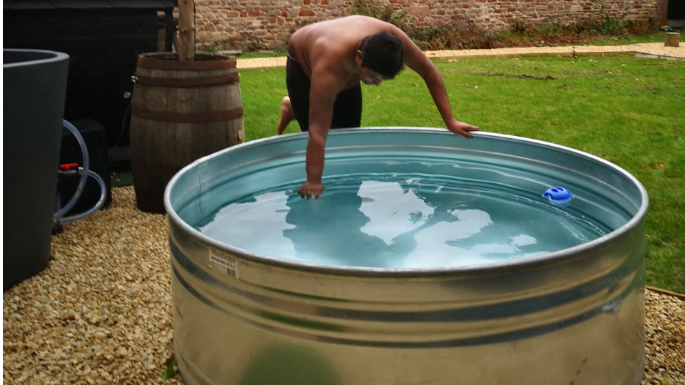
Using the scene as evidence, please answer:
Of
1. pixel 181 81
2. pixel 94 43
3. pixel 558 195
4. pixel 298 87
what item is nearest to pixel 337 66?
pixel 298 87

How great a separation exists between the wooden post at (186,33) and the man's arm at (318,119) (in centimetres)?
126

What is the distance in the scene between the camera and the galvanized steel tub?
1.85m

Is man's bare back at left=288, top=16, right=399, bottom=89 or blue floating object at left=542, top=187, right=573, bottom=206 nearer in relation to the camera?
man's bare back at left=288, top=16, right=399, bottom=89

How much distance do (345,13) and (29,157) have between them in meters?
10.8

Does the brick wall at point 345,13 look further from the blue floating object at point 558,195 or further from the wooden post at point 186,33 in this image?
the blue floating object at point 558,195

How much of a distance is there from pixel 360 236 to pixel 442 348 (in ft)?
6.12

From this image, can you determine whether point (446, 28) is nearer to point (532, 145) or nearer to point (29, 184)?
point (532, 145)

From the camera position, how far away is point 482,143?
3910 mm

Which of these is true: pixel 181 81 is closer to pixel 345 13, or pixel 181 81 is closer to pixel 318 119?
pixel 318 119

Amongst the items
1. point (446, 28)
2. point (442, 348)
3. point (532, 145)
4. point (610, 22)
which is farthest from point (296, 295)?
point (610, 22)

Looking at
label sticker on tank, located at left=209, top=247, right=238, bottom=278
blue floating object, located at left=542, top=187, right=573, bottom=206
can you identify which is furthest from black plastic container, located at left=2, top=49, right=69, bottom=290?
blue floating object, located at left=542, top=187, right=573, bottom=206

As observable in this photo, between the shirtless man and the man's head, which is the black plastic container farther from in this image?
the man's head

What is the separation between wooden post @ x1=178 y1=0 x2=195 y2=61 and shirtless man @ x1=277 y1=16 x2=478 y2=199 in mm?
635

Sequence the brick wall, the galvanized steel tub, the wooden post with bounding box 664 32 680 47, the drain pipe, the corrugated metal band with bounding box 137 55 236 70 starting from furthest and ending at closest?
the wooden post with bounding box 664 32 680 47 → the brick wall → the corrugated metal band with bounding box 137 55 236 70 → the drain pipe → the galvanized steel tub
